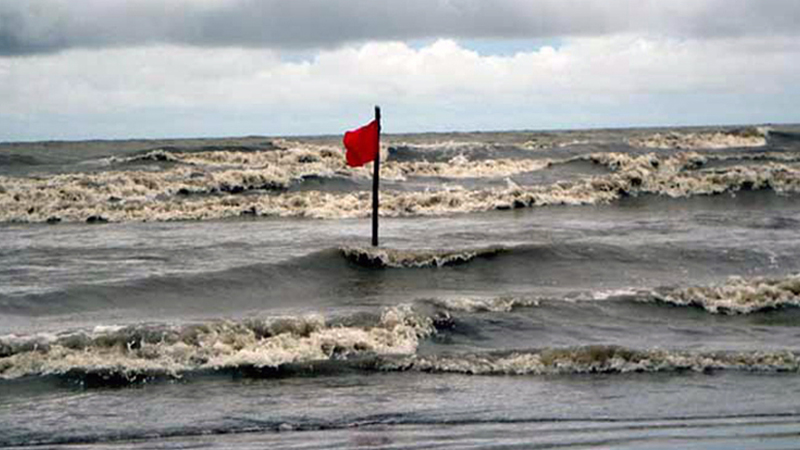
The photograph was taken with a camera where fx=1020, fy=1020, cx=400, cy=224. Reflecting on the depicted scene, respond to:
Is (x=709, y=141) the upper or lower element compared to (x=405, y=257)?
upper

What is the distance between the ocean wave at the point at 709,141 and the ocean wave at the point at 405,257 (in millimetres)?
35933

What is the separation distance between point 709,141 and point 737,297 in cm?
4280

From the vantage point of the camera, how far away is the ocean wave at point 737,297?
13.7 metres

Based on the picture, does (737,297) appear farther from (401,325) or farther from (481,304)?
(401,325)

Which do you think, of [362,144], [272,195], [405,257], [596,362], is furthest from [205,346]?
[272,195]

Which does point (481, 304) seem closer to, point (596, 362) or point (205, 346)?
point (596, 362)

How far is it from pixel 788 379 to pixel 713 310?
374 centimetres

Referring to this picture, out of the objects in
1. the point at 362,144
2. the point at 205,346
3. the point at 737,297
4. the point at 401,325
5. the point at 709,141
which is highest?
the point at 362,144

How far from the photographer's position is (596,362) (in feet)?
35.0

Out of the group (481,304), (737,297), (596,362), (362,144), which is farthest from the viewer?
(362,144)

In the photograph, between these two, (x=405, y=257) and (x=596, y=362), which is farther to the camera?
(x=405, y=257)

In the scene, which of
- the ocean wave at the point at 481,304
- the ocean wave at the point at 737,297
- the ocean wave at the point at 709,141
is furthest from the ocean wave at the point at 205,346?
the ocean wave at the point at 709,141

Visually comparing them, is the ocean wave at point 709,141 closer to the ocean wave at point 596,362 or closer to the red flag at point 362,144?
the red flag at point 362,144

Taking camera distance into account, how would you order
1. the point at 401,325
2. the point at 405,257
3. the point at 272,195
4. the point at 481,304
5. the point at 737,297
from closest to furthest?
the point at 401,325
the point at 481,304
the point at 737,297
the point at 405,257
the point at 272,195
